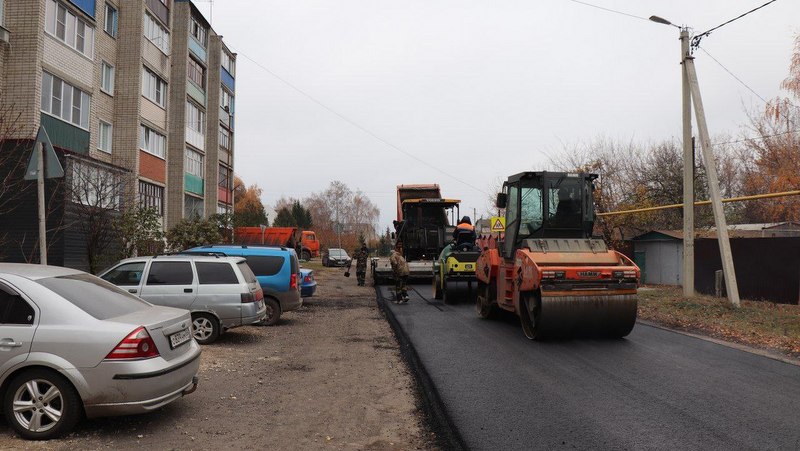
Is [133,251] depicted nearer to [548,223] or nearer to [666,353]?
[548,223]

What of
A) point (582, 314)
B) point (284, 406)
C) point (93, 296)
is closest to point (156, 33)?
point (582, 314)

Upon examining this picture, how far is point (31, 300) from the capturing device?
197 inches

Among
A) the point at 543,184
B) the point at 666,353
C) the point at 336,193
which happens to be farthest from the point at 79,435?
the point at 336,193

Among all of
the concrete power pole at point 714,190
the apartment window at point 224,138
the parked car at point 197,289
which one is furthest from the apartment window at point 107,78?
the concrete power pole at point 714,190

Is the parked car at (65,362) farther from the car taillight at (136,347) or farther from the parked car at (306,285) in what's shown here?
the parked car at (306,285)

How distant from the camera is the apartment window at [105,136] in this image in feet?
77.6

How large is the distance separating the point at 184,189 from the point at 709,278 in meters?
26.6

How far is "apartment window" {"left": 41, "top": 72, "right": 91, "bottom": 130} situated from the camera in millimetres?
18783

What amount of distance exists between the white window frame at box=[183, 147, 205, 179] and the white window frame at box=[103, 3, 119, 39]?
885 cm

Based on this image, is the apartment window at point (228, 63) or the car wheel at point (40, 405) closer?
the car wheel at point (40, 405)

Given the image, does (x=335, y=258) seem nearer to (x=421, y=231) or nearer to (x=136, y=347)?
(x=421, y=231)

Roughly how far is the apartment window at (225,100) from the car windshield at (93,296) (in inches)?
1438

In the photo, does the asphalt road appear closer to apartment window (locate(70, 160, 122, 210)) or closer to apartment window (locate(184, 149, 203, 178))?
apartment window (locate(70, 160, 122, 210))

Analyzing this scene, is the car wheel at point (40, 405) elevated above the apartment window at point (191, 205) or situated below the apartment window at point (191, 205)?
below
